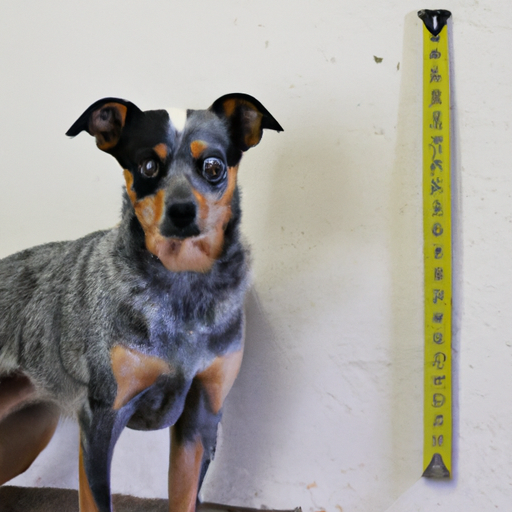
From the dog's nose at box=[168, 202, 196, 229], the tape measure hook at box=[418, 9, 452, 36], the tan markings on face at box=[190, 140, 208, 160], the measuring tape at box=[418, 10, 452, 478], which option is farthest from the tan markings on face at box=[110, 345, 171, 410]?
the tape measure hook at box=[418, 9, 452, 36]

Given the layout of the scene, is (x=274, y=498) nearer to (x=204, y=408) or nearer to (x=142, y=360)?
(x=204, y=408)

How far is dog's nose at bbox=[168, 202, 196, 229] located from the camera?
908 mm

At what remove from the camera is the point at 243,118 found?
105 cm

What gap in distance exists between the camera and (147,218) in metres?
0.96

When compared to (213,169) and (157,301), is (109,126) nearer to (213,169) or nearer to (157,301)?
(213,169)

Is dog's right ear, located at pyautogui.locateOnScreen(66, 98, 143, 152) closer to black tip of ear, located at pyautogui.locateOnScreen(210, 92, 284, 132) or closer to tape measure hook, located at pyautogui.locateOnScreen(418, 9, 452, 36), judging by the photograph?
black tip of ear, located at pyautogui.locateOnScreen(210, 92, 284, 132)

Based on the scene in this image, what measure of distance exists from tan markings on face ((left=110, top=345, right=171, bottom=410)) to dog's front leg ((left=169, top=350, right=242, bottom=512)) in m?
0.11

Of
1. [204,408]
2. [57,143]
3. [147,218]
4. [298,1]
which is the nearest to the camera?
[147,218]

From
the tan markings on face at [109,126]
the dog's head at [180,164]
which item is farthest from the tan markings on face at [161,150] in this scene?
the tan markings on face at [109,126]

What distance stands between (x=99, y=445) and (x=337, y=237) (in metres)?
0.64

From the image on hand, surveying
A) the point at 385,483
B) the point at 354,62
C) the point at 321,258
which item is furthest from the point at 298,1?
the point at 385,483

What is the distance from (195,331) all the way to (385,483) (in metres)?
0.54

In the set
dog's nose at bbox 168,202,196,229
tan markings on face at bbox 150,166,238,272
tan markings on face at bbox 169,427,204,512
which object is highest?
dog's nose at bbox 168,202,196,229

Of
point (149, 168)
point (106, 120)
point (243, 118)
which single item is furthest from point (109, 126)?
point (243, 118)
